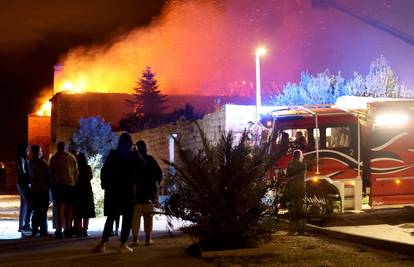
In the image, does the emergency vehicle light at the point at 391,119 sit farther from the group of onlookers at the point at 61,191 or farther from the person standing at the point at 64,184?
the person standing at the point at 64,184

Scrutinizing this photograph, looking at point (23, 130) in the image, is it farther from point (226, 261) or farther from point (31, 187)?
point (226, 261)

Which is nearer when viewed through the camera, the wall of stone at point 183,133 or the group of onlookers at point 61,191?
the group of onlookers at point 61,191

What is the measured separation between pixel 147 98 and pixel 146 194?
39.0 metres

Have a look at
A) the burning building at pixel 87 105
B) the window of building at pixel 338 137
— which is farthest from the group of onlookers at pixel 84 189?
the burning building at pixel 87 105

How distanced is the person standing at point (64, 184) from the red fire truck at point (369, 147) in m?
4.52

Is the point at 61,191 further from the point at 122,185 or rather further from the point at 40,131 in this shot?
the point at 40,131

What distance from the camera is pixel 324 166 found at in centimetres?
1301

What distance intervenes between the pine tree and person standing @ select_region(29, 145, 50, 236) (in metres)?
33.2

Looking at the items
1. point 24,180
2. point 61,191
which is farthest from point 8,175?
point 61,191

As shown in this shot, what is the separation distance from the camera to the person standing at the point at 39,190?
454 inches

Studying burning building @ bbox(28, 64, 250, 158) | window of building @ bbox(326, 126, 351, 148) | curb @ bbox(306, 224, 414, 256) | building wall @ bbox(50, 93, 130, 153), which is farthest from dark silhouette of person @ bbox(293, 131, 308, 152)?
building wall @ bbox(50, 93, 130, 153)

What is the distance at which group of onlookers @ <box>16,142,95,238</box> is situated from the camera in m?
11.1

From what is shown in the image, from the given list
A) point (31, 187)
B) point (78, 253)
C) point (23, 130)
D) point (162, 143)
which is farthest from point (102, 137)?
point (23, 130)

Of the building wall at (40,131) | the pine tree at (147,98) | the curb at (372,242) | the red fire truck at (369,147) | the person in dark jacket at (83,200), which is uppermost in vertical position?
the pine tree at (147,98)
